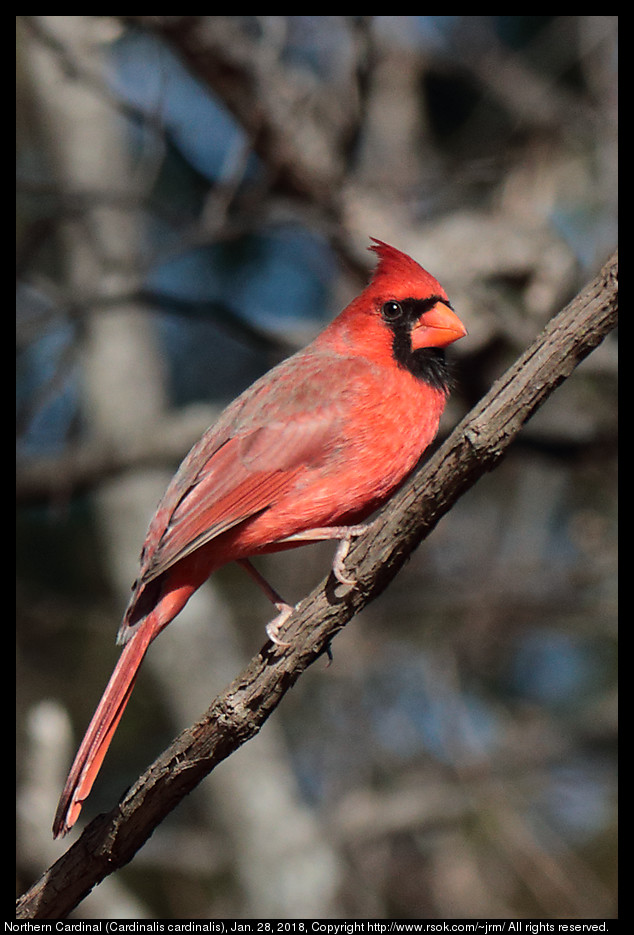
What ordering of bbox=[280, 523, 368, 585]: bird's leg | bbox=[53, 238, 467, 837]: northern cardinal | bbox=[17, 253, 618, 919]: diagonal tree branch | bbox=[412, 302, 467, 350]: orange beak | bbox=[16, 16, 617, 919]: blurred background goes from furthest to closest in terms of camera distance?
bbox=[16, 16, 617, 919]: blurred background < bbox=[412, 302, 467, 350]: orange beak < bbox=[53, 238, 467, 837]: northern cardinal < bbox=[280, 523, 368, 585]: bird's leg < bbox=[17, 253, 618, 919]: diagonal tree branch

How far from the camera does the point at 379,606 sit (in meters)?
5.70

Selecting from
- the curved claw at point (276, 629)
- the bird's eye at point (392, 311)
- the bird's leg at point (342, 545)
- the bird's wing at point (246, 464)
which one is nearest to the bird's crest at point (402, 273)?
the bird's eye at point (392, 311)

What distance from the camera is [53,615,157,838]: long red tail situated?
92.0 inches

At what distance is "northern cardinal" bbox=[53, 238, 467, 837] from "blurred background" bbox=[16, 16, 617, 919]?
62cm

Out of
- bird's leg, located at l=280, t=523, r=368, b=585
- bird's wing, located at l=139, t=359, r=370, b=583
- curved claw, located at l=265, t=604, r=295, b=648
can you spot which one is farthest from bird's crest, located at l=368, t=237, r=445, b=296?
curved claw, located at l=265, t=604, r=295, b=648

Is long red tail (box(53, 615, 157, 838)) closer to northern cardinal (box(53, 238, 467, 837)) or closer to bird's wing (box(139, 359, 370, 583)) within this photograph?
northern cardinal (box(53, 238, 467, 837))

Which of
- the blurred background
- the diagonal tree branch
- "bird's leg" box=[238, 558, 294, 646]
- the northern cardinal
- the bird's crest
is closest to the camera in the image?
the diagonal tree branch

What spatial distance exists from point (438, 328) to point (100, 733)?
1.48m

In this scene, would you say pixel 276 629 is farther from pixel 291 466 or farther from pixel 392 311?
pixel 392 311

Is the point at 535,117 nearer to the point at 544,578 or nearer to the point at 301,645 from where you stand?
the point at 544,578

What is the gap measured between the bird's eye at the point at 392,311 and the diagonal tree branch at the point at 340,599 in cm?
116

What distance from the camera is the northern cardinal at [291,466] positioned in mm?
2750

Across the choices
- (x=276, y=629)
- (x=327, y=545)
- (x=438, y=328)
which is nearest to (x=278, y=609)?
(x=276, y=629)
